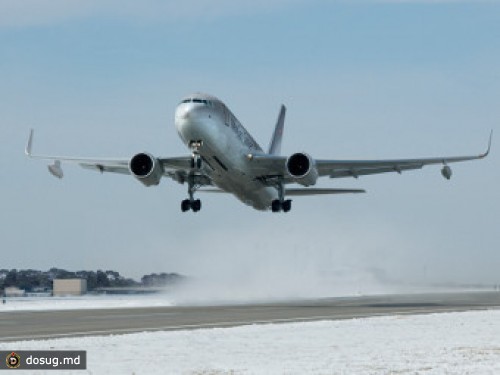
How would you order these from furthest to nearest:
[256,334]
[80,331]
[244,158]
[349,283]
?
[349,283] < [244,158] < [80,331] < [256,334]

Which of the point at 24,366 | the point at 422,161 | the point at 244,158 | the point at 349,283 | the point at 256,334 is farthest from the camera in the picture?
the point at 349,283

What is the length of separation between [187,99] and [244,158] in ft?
18.4

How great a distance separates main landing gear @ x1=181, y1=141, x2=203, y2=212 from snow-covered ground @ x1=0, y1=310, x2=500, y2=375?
1582 cm

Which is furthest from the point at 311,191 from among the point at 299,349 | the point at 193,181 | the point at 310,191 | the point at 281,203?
the point at 299,349

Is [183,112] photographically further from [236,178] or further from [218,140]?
[236,178]

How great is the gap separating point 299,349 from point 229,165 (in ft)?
80.0

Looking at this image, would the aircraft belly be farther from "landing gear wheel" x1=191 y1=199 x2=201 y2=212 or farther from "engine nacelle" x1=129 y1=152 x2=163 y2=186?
"engine nacelle" x1=129 y1=152 x2=163 y2=186

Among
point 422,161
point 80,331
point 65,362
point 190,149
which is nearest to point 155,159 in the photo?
point 190,149

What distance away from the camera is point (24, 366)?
1923cm

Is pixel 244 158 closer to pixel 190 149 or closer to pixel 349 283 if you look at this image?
pixel 190 149

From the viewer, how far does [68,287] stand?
10900cm

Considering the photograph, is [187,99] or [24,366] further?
[187,99]

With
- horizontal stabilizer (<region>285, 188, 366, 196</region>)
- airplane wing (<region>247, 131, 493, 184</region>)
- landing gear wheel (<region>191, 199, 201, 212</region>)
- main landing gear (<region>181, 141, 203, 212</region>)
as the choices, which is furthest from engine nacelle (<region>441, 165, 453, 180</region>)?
landing gear wheel (<region>191, 199, 201, 212</region>)

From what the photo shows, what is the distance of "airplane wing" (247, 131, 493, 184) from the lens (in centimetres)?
4988
